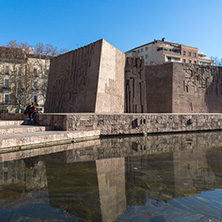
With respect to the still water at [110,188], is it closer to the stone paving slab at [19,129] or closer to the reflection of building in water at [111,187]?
the reflection of building in water at [111,187]

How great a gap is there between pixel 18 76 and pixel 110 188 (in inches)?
989

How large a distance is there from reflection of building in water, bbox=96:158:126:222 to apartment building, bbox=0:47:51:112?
66.8 ft

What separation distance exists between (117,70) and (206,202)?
33.9 ft

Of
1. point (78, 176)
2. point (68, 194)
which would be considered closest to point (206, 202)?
point (68, 194)

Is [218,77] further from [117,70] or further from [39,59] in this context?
[39,59]

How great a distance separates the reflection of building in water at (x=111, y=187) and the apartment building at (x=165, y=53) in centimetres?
3845

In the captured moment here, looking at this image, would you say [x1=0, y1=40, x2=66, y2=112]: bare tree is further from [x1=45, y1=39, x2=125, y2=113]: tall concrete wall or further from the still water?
the still water

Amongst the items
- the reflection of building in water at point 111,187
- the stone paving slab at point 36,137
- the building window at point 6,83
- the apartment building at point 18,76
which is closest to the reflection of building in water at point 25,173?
the reflection of building in water at point 111,187

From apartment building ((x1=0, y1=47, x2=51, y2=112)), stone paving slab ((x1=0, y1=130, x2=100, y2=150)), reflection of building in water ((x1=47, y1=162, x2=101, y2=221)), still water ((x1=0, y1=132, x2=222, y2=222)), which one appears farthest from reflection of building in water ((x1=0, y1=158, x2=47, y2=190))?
apartment building ((x1=0, y1=47, x2=51, y2=112))

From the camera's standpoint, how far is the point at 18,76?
25109mm

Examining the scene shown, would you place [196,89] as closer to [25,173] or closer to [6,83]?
[25,173]

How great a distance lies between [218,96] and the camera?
17.2m

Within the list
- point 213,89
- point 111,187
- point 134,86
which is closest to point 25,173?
point 111,187

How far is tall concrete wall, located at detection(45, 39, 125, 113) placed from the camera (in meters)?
10.8
